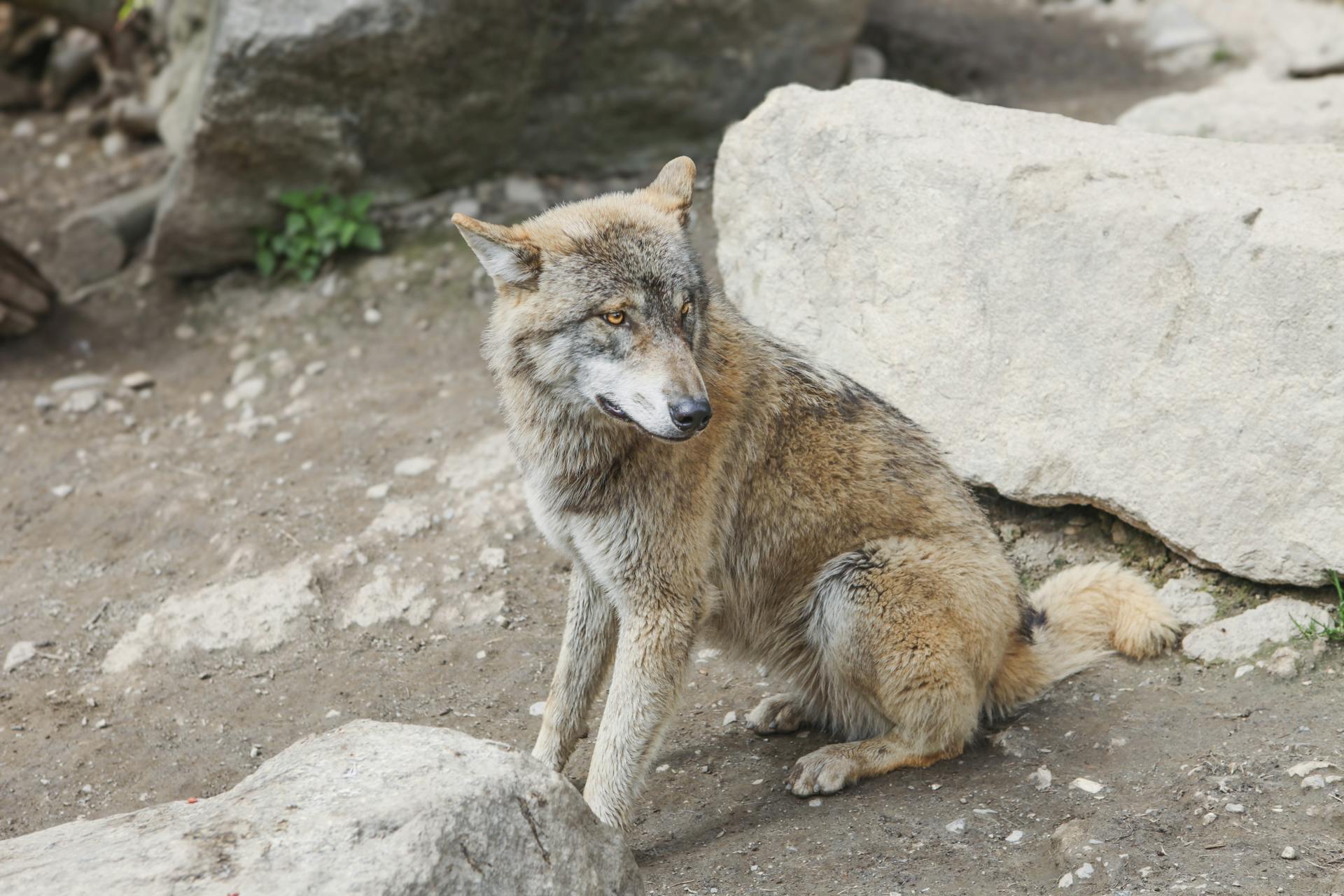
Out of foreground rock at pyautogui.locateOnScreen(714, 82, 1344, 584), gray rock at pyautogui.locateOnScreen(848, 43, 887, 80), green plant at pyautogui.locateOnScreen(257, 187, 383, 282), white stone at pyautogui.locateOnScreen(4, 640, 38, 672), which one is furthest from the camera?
gray rock at pyautogui.locateOnScreen(848, 43, 887, 80)

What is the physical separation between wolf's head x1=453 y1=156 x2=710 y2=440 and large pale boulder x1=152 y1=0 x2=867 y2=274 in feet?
15.9

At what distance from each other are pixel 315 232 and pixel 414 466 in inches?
108

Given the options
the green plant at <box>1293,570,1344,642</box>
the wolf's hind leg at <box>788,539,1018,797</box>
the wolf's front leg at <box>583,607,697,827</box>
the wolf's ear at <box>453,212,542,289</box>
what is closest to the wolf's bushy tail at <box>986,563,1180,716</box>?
the wolf's hind leg at <box>788,539,1018,797</box>

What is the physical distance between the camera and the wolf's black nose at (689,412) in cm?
414

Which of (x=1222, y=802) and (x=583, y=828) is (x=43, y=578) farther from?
(x=1222, y=802)

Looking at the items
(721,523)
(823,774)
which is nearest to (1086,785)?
(823,774)

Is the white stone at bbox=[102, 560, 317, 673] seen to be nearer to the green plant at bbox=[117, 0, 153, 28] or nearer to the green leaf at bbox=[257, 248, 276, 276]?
the green leaf at bbox=[257, 248, 276, 276]

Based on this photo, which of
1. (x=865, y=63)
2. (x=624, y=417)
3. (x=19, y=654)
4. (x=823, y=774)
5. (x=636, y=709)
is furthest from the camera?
(x=865, y=63)

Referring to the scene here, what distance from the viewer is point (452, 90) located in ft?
30.0

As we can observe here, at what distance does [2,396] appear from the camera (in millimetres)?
8500

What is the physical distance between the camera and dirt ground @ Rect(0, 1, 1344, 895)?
14.4 feet

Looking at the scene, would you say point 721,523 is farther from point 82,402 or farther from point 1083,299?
point 82,402

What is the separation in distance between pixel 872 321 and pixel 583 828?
3.55 metres

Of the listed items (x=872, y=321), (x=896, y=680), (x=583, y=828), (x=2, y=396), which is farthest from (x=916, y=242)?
(x=2, y=396)
